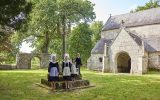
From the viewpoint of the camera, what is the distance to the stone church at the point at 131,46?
3013 cm

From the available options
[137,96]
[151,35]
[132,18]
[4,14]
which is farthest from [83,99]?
[132,18]

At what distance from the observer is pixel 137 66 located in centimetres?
2961

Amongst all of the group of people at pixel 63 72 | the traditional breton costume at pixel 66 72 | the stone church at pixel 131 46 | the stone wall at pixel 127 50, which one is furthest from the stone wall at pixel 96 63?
the traditional breton costume at pixel 66 72

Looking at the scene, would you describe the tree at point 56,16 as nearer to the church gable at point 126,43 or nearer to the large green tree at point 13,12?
the church gable at point 126,43

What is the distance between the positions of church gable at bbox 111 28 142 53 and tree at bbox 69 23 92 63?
68.4 feet

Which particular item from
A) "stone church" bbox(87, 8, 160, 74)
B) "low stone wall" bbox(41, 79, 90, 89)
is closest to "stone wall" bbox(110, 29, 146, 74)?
"stone church" bbox(87, 8, 160, 74)

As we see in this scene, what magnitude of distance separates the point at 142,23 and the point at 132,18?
2.79 m

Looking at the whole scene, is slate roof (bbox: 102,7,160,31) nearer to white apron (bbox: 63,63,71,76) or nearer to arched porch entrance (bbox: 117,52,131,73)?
arched porch entrance (bbox: 117,52,131,73)

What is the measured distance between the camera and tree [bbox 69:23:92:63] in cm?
5341

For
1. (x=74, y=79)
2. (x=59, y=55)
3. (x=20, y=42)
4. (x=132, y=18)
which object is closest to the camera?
(x=74, y=79)

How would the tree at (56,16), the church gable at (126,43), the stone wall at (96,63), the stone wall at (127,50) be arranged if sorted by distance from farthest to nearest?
1. the tree at (56,16)
2. the stone wall at (96,63)
3. the church gable at (126,43)
4. the stone wall at (127,50)

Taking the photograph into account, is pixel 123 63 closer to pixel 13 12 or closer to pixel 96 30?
pixel 13 12

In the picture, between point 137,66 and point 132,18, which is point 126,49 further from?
point 132,18

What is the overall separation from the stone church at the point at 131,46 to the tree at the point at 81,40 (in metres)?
12.0
